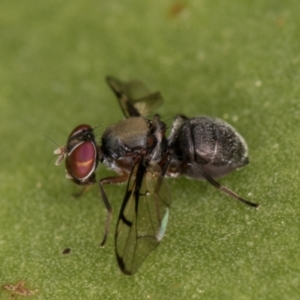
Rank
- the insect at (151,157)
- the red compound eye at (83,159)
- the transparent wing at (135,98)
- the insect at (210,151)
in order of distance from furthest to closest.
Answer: the transparent wing at (135,98) < the insect at (210,151) < the red compound eye at (83,159) < the insect at (151,157)

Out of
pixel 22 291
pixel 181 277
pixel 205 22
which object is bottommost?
pixel 22 291

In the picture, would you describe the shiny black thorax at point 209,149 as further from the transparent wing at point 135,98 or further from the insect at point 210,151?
the transparent wing at point 135,98

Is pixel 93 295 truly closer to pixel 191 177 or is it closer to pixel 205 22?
pixel 191 177

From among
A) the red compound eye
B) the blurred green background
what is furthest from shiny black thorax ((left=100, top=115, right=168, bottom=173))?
the blurred green background

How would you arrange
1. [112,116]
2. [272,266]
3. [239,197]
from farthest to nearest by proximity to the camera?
1. [112,116]
2. [239,197]
3. [272,266]

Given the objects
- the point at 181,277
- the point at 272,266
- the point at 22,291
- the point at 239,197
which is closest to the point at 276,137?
the point at 239,197

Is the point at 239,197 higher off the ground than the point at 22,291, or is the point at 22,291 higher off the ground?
the point at 239,197

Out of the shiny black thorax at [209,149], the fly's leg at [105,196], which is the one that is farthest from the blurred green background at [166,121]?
the shiny black thorax at [209,149]
